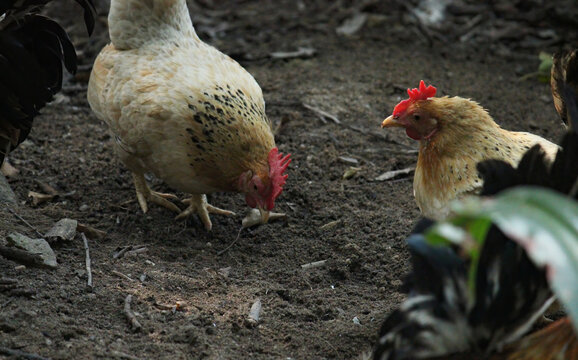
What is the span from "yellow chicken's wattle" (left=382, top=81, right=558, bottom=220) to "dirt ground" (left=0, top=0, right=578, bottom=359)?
69cm

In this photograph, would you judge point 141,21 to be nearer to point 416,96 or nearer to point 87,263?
point 87,263

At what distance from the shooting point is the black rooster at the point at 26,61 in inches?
140

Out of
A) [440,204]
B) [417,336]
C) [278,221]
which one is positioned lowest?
[278,221]

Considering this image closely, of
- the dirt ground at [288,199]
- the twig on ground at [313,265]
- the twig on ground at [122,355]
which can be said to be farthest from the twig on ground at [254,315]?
the twig on ground at [122,355]

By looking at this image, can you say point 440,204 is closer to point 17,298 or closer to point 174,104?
point 174,104

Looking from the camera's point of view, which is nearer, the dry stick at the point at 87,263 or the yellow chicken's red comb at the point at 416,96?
the dry stick at the point at 87,263

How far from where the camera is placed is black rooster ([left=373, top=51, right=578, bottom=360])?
2.26 meters

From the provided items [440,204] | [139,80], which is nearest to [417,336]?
[440,204]

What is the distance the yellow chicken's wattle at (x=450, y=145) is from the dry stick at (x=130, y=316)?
1631mm

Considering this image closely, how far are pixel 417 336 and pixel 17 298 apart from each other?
6.59 feet

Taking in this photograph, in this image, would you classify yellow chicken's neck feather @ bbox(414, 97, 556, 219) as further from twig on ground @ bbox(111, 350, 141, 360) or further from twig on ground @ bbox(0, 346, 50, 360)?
twig on ground @ bbox(0, 346, 50, 360)

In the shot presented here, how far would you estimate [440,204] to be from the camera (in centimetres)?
346

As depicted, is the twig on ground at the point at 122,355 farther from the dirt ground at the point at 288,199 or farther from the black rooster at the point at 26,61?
the black rooster at the point at 26,61

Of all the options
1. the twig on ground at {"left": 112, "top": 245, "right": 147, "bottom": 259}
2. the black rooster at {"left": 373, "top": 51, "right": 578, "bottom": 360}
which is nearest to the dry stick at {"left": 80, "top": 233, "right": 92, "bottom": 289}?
the twig on ground at {"left": 112, "top": 245, "right": 147, "bottom": 259}
